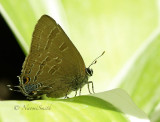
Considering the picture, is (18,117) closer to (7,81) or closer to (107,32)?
(107,32)

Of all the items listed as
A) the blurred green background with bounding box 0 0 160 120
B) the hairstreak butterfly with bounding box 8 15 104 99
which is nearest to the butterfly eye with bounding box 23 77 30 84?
the hairstreak butterfly with bounding box 8 15 104 99

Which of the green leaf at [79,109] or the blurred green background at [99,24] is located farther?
the blurred green background at [99,24]

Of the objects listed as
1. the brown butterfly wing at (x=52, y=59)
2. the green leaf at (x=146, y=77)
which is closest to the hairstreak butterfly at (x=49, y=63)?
the brown butterfly wing at (x=52, y=59)

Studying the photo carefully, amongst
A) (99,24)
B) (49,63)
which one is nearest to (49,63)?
(49,63)

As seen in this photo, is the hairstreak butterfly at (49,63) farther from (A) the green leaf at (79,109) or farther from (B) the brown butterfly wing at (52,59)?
(A) the green leaf at (79,109)

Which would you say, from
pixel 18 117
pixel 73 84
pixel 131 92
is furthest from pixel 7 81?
pixel 18 117

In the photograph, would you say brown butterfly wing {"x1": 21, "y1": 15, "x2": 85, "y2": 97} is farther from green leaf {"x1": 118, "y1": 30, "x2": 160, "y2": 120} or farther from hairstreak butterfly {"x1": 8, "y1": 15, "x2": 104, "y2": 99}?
green leaf {"x1": 118, "y1": 30, "x2": 160, "y2": 120}
